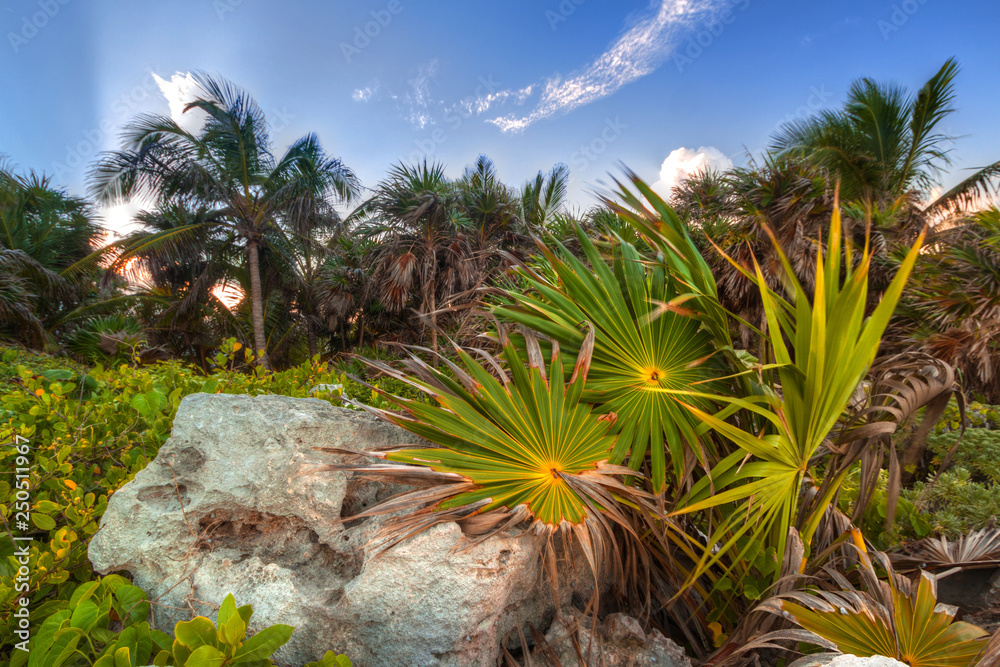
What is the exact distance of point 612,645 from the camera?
1.90 meters

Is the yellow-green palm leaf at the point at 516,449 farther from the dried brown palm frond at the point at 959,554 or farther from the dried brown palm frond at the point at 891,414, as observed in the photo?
the dried brown palm frond at the point at 959,554

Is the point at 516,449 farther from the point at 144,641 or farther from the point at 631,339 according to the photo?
the point at 144,641

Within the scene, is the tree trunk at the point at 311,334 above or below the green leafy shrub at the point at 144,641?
above

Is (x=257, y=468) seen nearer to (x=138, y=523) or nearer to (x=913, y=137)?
(x=138, y=523)

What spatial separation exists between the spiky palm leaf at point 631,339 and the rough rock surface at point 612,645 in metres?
0.66

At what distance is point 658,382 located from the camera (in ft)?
6.33

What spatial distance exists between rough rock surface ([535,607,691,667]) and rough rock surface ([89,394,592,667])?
16 cm

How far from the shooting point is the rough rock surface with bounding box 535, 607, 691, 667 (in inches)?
72.6

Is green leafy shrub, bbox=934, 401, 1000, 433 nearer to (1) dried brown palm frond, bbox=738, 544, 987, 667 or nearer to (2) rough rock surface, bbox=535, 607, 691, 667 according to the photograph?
(1) dried brown palm frond, bbox=738, 544, 987, 667

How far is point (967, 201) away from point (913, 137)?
2163 millimetres

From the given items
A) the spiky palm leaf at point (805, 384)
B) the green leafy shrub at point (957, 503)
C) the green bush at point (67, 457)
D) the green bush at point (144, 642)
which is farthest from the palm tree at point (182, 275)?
the green leafy shrub at point (957, 503)

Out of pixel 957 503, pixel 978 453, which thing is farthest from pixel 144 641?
pixel 978 453

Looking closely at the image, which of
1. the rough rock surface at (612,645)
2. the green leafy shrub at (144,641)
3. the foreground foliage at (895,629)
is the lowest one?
the rough rock surface at (612,645)

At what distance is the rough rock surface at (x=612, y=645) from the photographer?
6.05ft
